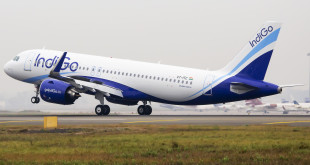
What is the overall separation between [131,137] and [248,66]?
22.7 meters

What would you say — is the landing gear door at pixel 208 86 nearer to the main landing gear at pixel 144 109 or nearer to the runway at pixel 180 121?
the runway at pixel 180 121

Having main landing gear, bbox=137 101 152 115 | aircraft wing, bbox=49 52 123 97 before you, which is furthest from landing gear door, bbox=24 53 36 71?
main landing gear, bbox=137 101 152 115

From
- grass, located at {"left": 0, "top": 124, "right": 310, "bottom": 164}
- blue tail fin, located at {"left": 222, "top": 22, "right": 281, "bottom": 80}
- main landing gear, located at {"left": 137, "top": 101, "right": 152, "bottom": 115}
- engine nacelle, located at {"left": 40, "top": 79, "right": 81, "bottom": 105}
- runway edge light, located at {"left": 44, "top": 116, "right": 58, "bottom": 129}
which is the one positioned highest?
blue tail fin, located at {"left": 222, "top": 22, "right": 281, "bottom": 80}

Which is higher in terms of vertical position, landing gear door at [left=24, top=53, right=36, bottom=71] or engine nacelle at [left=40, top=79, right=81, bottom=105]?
landing gear door at [left=24, top=53, right=36, bottom=71]

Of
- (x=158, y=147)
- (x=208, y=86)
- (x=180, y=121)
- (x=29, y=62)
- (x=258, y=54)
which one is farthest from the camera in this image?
(x=29, y=62)

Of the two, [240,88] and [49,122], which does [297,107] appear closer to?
[240,88]

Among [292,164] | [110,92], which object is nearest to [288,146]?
[292,164]

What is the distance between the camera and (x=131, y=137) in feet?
88.6

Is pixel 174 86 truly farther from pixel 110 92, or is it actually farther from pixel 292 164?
pixel 292 164

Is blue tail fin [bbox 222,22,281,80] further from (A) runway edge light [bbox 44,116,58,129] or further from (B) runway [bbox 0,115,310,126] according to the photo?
(A) runway edge light [bbox 44,116,58,129]

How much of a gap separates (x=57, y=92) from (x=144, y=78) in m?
8.60

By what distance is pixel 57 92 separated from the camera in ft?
161

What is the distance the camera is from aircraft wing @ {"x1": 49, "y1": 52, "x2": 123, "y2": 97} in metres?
50.0

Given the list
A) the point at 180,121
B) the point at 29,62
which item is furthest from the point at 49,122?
the point at 29,62
